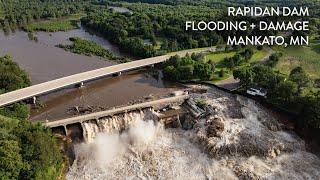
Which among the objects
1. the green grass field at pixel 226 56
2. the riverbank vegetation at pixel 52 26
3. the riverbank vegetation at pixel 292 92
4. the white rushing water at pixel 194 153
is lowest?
the white rushing water at pixel 194 153

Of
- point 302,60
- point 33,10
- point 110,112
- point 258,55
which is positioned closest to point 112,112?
point 110,112

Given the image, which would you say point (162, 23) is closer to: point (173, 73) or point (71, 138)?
point (173, 73)

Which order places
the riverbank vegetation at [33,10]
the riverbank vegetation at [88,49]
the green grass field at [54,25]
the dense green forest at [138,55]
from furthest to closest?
the riverbank vegetation at [33,10], the green grass field at [54,25], the riverbank vegetation at [88,49], the dense green forest at [138,55]

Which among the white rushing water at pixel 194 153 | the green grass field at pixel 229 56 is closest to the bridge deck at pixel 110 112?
the white rushing water at pixel 194 153

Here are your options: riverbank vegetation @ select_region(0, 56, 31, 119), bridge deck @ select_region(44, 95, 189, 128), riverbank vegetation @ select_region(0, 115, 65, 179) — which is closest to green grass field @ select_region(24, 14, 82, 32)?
riverbank vegetation @ select_region(0, 56, 31, 119)

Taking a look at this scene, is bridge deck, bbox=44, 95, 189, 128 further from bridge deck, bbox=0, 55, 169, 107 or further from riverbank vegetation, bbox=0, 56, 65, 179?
bridge deck, bbox=0, 55, 169, 107

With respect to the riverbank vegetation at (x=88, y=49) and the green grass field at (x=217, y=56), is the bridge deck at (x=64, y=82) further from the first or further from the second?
the green grass field at (x=217, y=56)

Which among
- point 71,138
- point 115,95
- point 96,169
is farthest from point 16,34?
point 96,169
